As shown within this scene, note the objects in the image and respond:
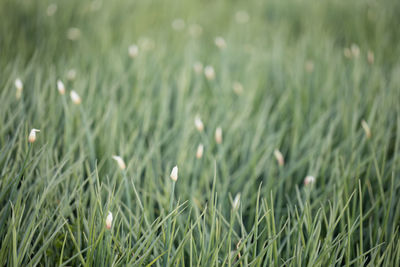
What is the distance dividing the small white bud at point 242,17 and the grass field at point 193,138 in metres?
0.10

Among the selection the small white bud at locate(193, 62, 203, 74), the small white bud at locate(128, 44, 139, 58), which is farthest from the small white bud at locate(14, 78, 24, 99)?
the small white bud at locate(193, 62, 203, 74)

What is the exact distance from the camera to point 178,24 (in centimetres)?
227

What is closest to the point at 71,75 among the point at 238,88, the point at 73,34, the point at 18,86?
the point at 18,86

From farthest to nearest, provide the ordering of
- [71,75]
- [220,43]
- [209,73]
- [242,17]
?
1. [242,17]
2. [220,43]
3. [209,73]
4. [71,75]

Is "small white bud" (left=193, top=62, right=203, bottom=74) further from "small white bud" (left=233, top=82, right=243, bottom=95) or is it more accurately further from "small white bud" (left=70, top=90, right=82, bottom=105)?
"small white bud" (left=70, top=90, right=82, bottom=105)

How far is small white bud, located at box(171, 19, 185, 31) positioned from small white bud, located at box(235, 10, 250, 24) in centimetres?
49

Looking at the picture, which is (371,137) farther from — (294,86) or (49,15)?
(49,15)

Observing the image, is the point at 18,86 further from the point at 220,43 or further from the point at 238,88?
the point at 220,43

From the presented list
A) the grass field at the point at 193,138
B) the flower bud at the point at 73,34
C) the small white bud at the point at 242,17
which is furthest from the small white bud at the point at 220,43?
the flower bud at the point at 73,34

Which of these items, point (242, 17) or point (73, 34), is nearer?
point (73, 34)

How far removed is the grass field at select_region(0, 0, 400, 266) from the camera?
78cm

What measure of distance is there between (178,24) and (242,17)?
2.09 feet

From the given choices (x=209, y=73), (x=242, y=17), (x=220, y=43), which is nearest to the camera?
(x=209, y=73)

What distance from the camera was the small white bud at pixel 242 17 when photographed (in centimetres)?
246
